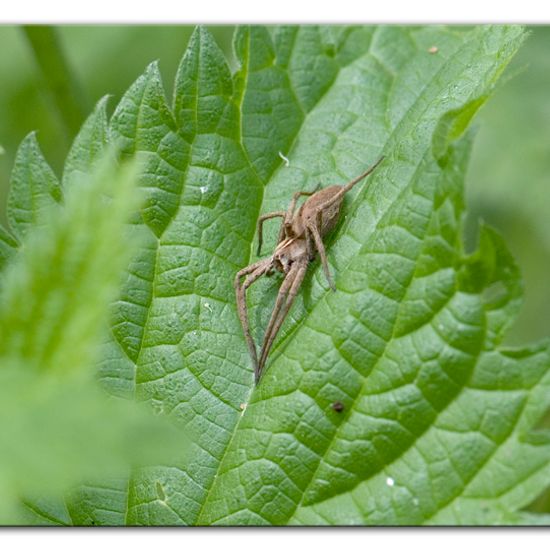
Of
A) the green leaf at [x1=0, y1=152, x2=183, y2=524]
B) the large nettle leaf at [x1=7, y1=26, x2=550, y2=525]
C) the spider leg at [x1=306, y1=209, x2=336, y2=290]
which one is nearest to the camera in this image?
the green leaf at [x1=0, y1=152, x2=183, y2=524]

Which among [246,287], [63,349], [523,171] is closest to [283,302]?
[246,287]

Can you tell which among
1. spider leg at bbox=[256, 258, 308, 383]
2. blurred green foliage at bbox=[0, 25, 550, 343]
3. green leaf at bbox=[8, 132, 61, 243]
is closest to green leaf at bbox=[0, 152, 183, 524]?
spider leg at bbox=[256, 258, 308, 383]

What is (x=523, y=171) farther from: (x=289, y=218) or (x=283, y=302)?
(x=283, y=302)

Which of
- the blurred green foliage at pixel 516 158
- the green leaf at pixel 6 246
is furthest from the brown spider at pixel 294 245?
the blurred green foliage at pixel 516 158

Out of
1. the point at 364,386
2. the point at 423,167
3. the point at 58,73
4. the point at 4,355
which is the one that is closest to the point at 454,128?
the point at 423,167

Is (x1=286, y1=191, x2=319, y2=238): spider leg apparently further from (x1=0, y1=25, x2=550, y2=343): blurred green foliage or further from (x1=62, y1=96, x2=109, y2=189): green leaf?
(x1=0, y1=25, x2=550, y2=343): blurred green foliage

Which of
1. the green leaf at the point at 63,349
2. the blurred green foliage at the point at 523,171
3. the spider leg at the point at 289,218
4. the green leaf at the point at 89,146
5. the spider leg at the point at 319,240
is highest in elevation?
the blurred green foliage at the point at 523,171

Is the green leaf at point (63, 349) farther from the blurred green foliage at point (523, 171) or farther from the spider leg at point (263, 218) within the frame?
the blurred green foliage at point (523, 171)
